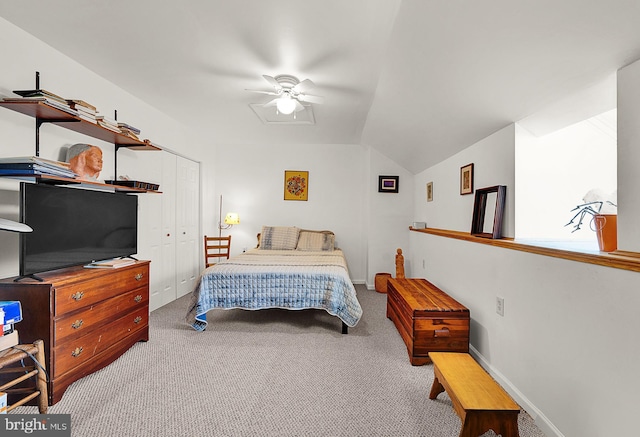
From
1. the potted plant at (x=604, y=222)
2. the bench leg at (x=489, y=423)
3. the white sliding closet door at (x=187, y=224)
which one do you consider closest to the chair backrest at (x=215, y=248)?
the white sliding closet door at (x=187, y=224)

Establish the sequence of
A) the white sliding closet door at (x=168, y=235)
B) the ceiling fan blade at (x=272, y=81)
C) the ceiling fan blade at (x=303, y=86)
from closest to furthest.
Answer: the ceiling fan blade at (x=272, y=81), the ceiling fan blade at (x=303, y=86), the white sliding closet door at (x=168, y=235)

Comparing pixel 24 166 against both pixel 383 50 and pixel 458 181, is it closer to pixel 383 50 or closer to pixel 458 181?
pixel 383 50

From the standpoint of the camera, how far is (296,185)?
17.3ft

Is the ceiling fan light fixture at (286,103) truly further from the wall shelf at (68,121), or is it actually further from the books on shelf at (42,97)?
the books on shelf at (42,97)

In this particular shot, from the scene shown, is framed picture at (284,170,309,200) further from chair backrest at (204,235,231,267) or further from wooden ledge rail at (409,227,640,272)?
wooden ledge rail at (409,227,640,272)

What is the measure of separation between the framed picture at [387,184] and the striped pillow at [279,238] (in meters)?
1.51

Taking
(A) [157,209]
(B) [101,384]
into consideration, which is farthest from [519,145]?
(A) [157,209]

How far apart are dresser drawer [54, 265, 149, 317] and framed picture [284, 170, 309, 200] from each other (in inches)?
111

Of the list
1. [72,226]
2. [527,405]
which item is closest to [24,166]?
[72,226]

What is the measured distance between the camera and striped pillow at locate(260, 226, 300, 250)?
15.6 ft

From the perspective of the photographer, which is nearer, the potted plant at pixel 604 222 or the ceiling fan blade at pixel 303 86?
the potted plant at pixel 604 222

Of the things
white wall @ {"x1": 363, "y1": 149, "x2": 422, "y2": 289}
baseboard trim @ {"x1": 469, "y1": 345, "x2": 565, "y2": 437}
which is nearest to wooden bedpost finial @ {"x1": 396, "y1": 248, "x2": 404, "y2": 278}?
white wall @ {"x1": 363, "y1": 149, "x2": 422, "y2": 289}

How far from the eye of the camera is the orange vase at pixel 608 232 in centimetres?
143

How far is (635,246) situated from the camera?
4.22 feet
